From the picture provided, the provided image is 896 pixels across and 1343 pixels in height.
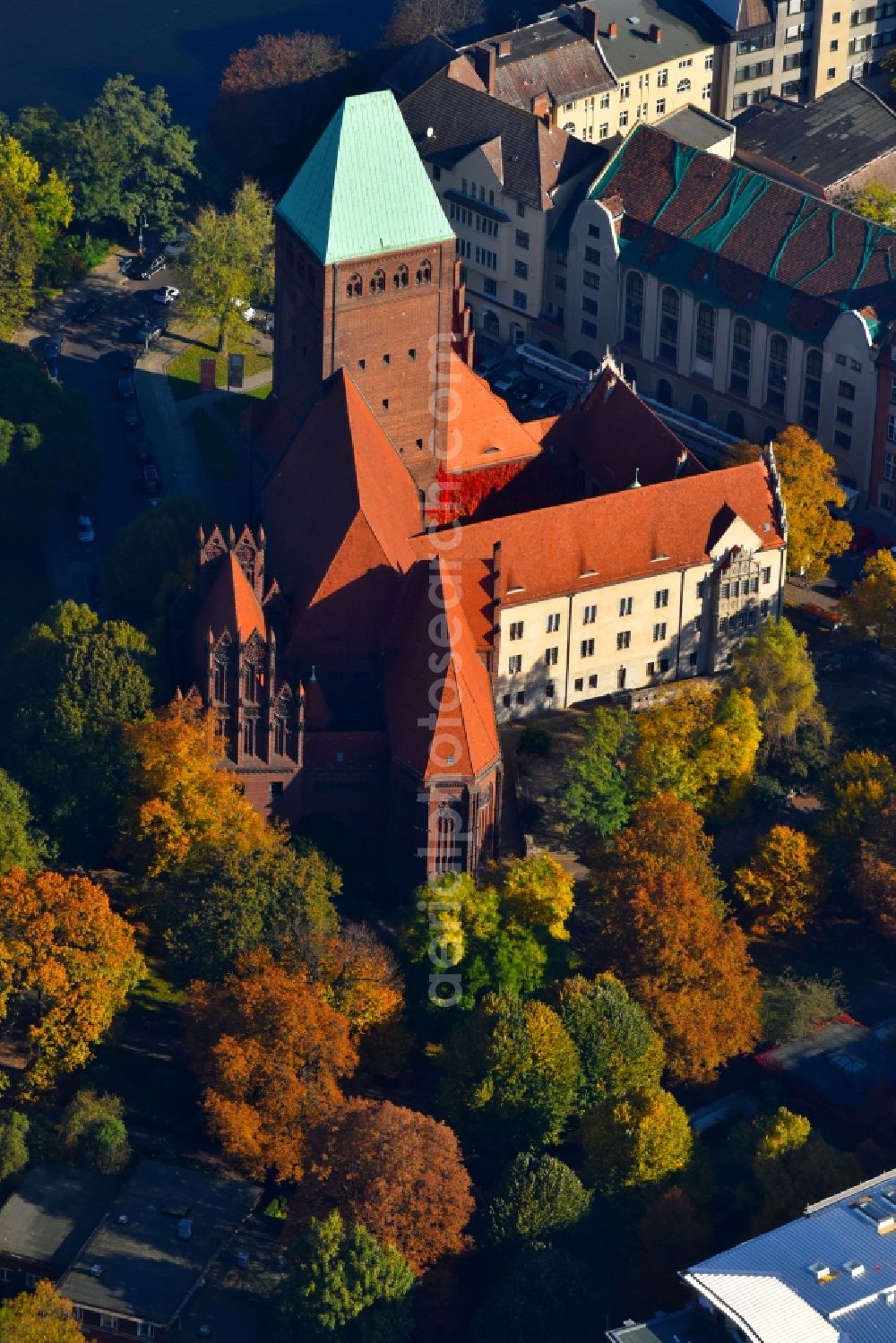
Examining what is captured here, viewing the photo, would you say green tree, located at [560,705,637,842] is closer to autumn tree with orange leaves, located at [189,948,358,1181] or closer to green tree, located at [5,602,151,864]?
autumn tree with orange leaves, located at [189,948,358,1181]

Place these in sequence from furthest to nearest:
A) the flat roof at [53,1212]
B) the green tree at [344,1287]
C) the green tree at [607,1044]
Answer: the green tree at [607,1044] < the flat roof at [53,1212] < the green tree at [344,1287]

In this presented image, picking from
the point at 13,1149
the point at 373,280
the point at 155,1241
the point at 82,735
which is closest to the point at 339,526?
the point at 373,280

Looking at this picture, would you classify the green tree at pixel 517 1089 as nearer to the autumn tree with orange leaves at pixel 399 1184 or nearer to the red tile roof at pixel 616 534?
the autumn tree with orange leaves at pixel 399 1184

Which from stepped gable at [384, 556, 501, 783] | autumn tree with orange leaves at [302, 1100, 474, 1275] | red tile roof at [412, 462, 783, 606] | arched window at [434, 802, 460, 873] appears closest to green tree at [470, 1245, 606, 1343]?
autumn tree with orange leaves at [302, 1100, 474, 1275]

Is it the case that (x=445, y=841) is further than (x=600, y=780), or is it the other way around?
(x=600, y=780)

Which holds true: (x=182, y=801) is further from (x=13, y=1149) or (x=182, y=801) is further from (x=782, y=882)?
(x=782, y=882)

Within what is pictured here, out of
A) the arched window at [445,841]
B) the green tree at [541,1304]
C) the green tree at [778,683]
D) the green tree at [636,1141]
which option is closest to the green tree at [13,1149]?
the green tree at [541,1304]

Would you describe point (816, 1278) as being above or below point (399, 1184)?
below
